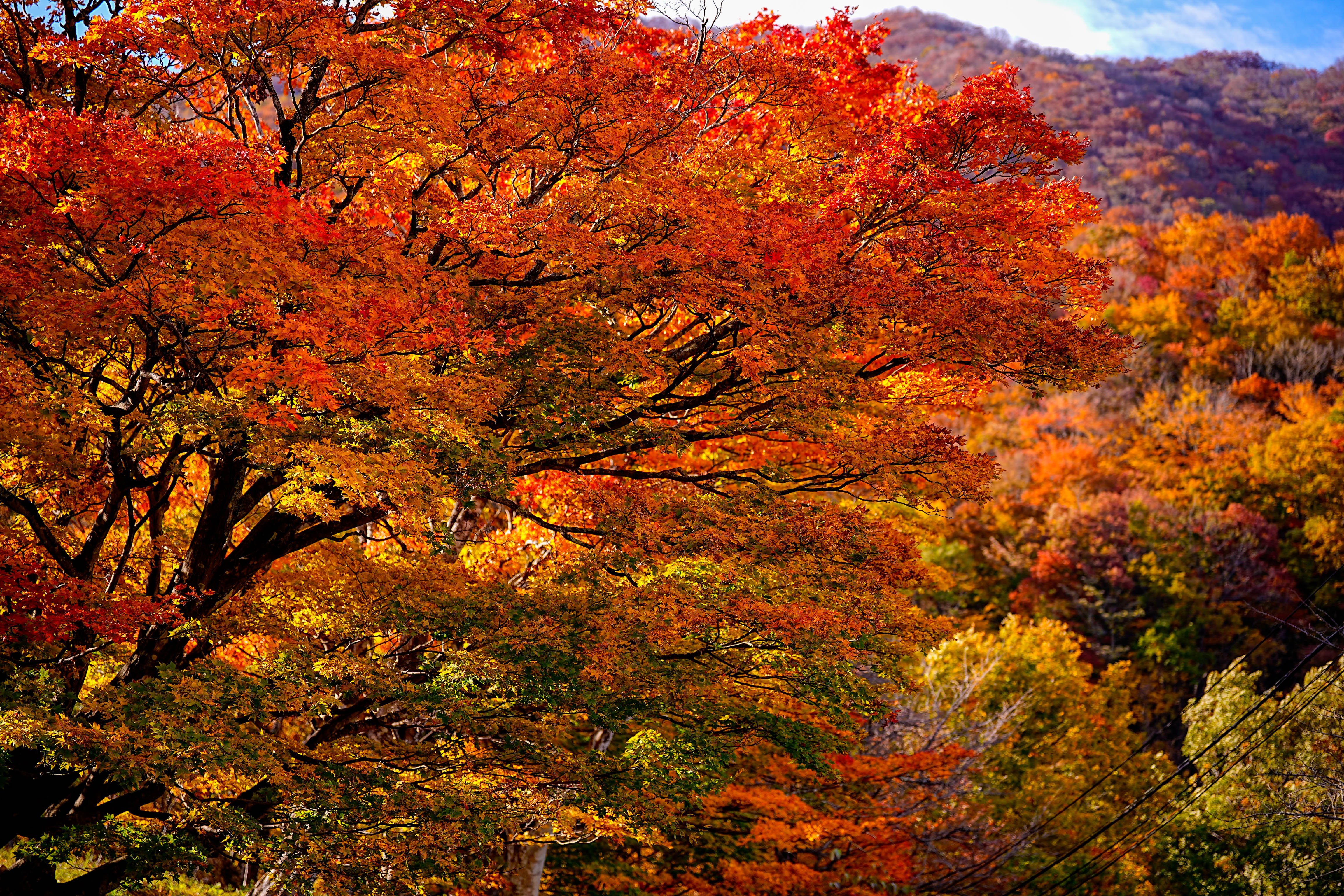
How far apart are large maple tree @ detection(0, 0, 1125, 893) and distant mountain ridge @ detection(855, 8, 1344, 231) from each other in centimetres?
5516

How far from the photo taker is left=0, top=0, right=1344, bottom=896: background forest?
6.79m

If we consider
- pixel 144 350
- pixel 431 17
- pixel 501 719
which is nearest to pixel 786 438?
pixel 501 719

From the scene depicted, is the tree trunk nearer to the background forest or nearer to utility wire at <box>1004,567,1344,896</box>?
the background forest

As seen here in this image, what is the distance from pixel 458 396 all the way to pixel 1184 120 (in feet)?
314

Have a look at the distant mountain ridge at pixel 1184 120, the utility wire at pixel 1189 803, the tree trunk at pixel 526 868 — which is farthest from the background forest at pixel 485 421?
the distant mountain ridge at pixel 1184 120

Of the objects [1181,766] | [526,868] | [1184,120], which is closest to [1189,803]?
[1181,766]

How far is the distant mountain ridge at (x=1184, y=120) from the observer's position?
7362 cm

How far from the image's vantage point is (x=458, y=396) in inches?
296

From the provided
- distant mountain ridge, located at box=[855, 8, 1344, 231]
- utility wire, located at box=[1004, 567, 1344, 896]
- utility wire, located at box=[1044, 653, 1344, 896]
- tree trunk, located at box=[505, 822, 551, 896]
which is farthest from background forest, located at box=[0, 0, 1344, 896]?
distant mountain ridge, located at box=[855, 8, 1344, 231]

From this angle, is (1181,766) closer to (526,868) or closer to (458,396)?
(526,868)

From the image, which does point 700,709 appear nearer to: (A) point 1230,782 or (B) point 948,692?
(B) point 948,692

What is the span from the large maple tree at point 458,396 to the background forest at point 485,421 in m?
0.05

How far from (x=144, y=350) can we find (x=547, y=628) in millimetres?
3864

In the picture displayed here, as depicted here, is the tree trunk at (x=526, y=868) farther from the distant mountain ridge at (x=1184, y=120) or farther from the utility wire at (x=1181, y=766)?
the distant mountain ridge at (x=1184, y=120)
